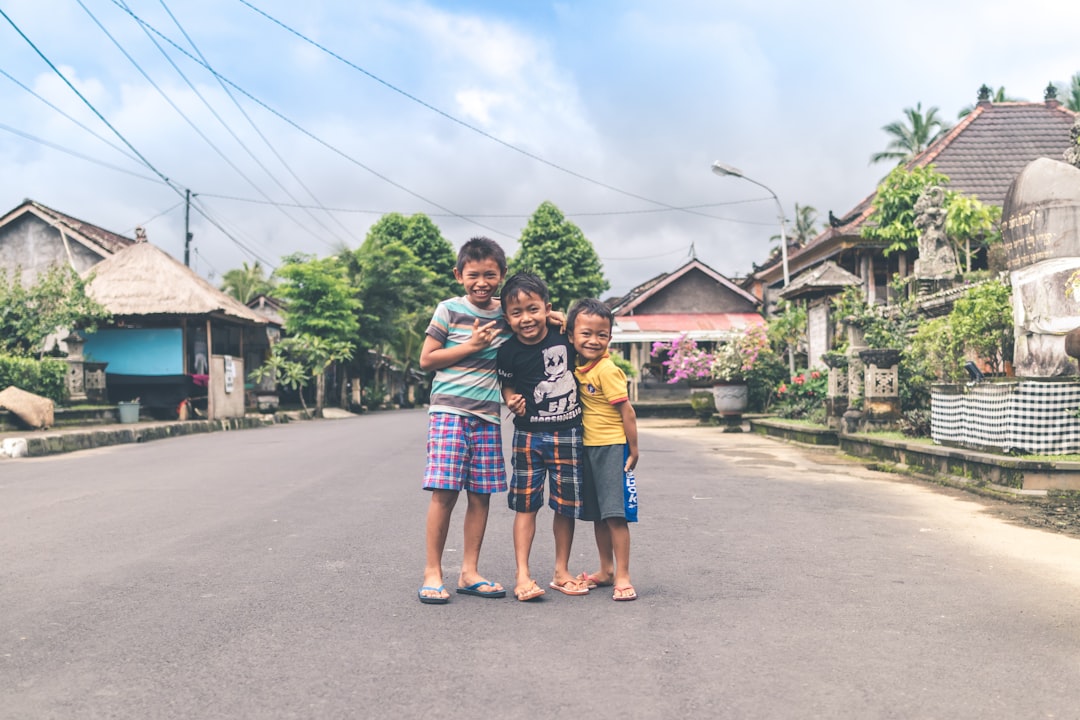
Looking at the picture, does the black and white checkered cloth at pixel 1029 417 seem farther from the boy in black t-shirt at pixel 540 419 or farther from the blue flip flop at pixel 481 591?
the blue flip flop at pixel 481 591

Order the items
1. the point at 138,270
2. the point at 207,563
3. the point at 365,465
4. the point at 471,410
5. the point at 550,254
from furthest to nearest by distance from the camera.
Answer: the point at 550,254 → the point at 138,270 → the point at 365,465 → the point at 207,563 → the point at 471,410

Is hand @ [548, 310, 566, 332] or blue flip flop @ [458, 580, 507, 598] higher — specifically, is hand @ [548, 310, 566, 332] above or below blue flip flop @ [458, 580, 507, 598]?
above

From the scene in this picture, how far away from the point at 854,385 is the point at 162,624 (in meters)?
11.0

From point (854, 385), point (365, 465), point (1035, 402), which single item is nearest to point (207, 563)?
point (365, 465)

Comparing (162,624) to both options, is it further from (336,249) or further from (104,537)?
(336,249)

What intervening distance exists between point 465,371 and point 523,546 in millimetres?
864

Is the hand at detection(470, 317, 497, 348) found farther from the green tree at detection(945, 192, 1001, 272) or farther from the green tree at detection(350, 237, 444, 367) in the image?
the green tree at detection(350, 237, 444, 367)

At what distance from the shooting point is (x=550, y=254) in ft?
161

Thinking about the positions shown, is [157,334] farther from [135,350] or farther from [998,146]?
[998,146]

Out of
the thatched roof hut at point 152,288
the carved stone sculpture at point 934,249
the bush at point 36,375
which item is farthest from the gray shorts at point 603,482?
the thatched roof hut at point 152,288

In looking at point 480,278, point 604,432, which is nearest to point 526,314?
point 480,278

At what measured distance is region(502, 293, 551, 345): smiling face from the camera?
4191 mm

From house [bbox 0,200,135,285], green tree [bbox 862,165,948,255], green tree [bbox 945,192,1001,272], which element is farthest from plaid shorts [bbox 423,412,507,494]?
house [bbox 0,200,135,285]

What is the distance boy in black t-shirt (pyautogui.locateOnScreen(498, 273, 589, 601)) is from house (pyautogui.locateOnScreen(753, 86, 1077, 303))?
64.3 ft
